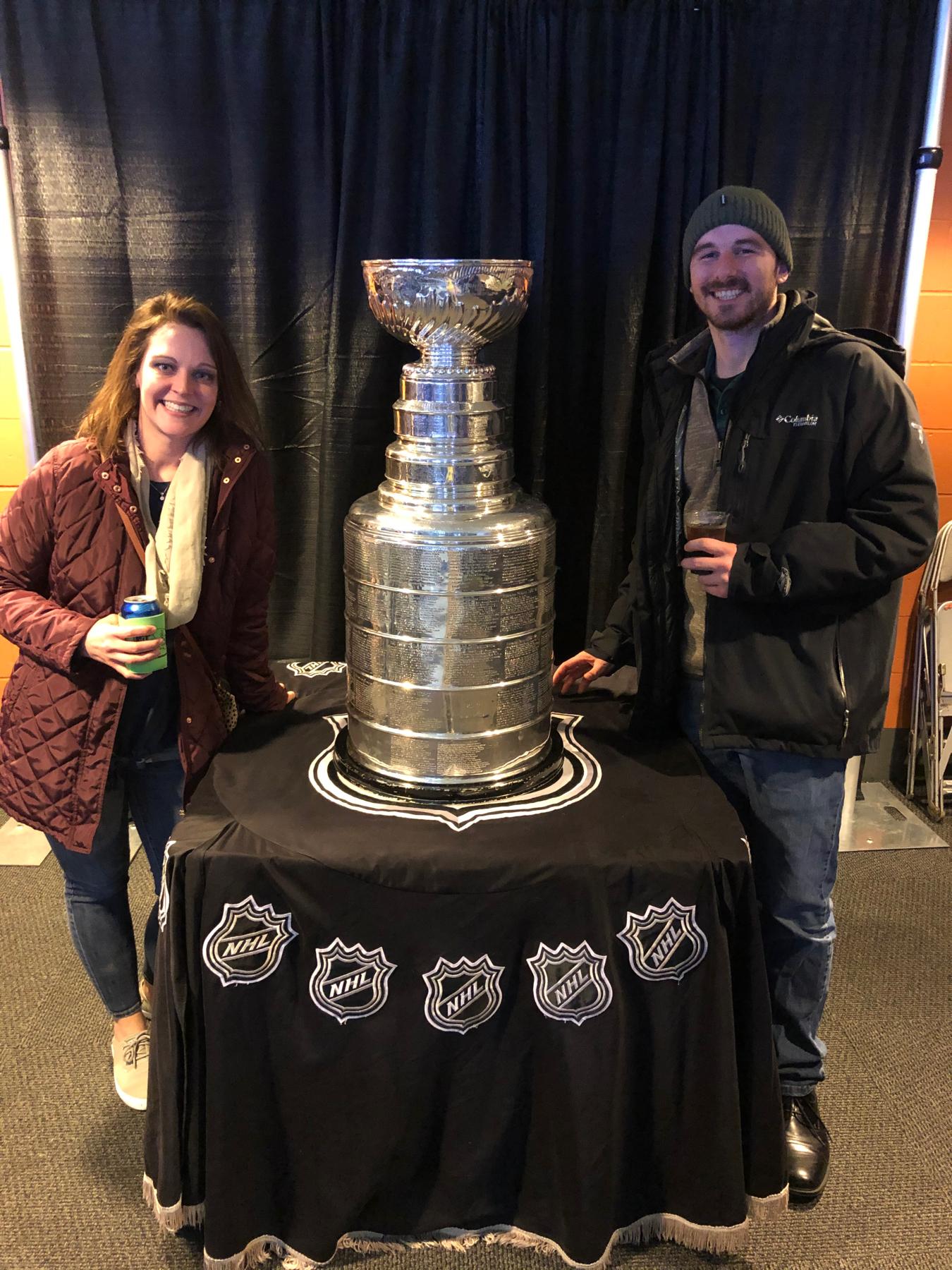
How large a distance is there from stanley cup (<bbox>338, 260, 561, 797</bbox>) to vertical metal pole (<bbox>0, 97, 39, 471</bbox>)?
1237 millimetres

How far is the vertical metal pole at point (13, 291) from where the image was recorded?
2145 mm

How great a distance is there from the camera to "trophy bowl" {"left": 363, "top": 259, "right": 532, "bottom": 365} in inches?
51.6

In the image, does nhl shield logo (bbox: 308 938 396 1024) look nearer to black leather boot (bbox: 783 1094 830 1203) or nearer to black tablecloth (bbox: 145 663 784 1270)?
black tablecloth (bbox: 145 663 784 1270)

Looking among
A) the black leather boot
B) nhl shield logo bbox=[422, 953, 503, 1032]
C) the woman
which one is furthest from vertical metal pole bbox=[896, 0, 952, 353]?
nhl shield logo bbox=[422, 953, 503, 1032]

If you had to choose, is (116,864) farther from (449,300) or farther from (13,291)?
(13,291)

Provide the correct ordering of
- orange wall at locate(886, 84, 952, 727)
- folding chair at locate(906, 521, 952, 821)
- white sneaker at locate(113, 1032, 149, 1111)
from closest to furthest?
white sneaker at locate(113, 1032, 149, 1111) < orange wall at locate(886, 84, 952, 727) < folding chair at locate(906, 521, 952, 821)

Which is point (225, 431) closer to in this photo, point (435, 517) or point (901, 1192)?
point (435, 517)

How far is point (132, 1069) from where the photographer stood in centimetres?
182

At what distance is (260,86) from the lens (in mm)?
2104

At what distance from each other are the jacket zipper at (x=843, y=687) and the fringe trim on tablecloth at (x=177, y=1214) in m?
1.23

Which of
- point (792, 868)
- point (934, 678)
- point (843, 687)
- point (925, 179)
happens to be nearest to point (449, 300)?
point (843, 687)

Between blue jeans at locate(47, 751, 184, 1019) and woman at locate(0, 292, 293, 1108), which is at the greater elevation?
woman at locate(0, 292, 293, 1108)

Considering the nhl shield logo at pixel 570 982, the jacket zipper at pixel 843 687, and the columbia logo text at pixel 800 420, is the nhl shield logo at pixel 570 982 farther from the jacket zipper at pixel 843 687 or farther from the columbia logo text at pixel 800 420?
the columbia logo text at pixel 800 420

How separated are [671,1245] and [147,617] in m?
1.34
